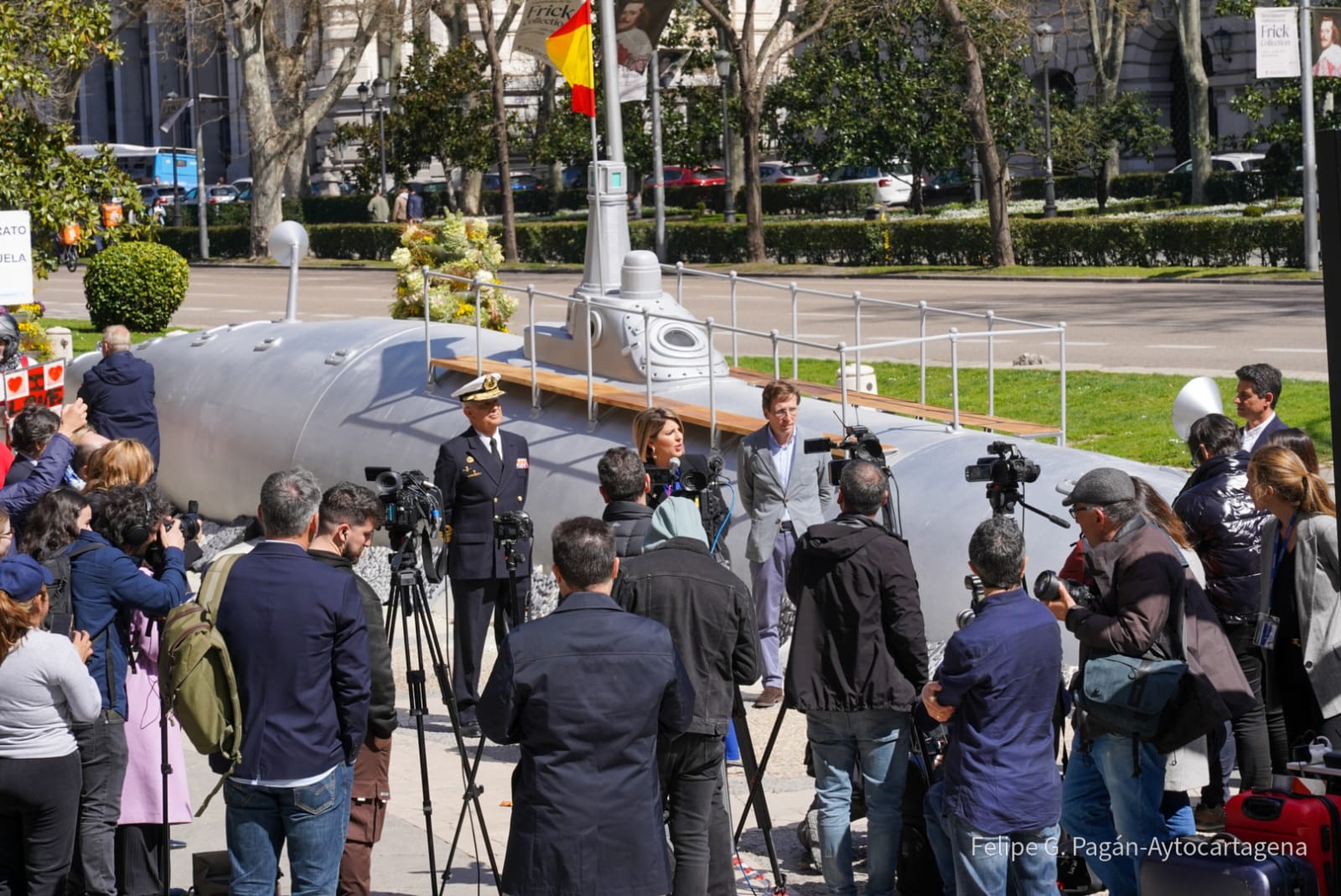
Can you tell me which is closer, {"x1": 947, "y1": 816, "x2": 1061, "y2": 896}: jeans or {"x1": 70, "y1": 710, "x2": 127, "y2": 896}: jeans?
{"x1": 947, "y1": 816, "x2": 1061, "y2": 896}: jeans

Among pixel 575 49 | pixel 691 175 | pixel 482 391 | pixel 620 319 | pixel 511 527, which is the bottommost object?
pixel 511 527

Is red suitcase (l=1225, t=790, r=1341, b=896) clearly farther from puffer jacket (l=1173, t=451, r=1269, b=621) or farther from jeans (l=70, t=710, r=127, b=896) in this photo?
jeans (l=70, t=710, r=127, b=896)

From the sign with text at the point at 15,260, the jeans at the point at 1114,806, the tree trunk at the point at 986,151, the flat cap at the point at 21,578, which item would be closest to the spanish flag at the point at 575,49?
the sign with text at the point at 15,260

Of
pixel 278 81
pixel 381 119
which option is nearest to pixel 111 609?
pixel 278 81

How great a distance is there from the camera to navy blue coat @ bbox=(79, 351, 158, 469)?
13.8m

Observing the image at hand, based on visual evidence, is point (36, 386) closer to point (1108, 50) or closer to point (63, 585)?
point (63, 585)

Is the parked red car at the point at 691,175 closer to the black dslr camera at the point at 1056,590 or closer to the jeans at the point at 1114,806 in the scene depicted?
the jeans at the point at 1114,806

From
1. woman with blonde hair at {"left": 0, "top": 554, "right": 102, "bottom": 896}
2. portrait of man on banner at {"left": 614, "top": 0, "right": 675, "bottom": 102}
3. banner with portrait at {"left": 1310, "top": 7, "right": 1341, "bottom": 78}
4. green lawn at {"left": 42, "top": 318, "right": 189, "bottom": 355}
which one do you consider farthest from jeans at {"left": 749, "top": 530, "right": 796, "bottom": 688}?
banner with portrait at {"left": 1310, "top": 7, "right": 1341, "bottom": 78}

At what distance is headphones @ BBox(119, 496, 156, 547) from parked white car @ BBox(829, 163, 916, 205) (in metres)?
44.8

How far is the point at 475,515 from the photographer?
32.7 feet

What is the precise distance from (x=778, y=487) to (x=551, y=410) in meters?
4.23

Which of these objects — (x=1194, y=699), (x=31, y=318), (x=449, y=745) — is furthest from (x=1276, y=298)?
(x=1194, y=699)

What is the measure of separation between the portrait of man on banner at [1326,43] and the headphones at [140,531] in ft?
86.4

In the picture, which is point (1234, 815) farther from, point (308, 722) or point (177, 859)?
point (177, 859)
